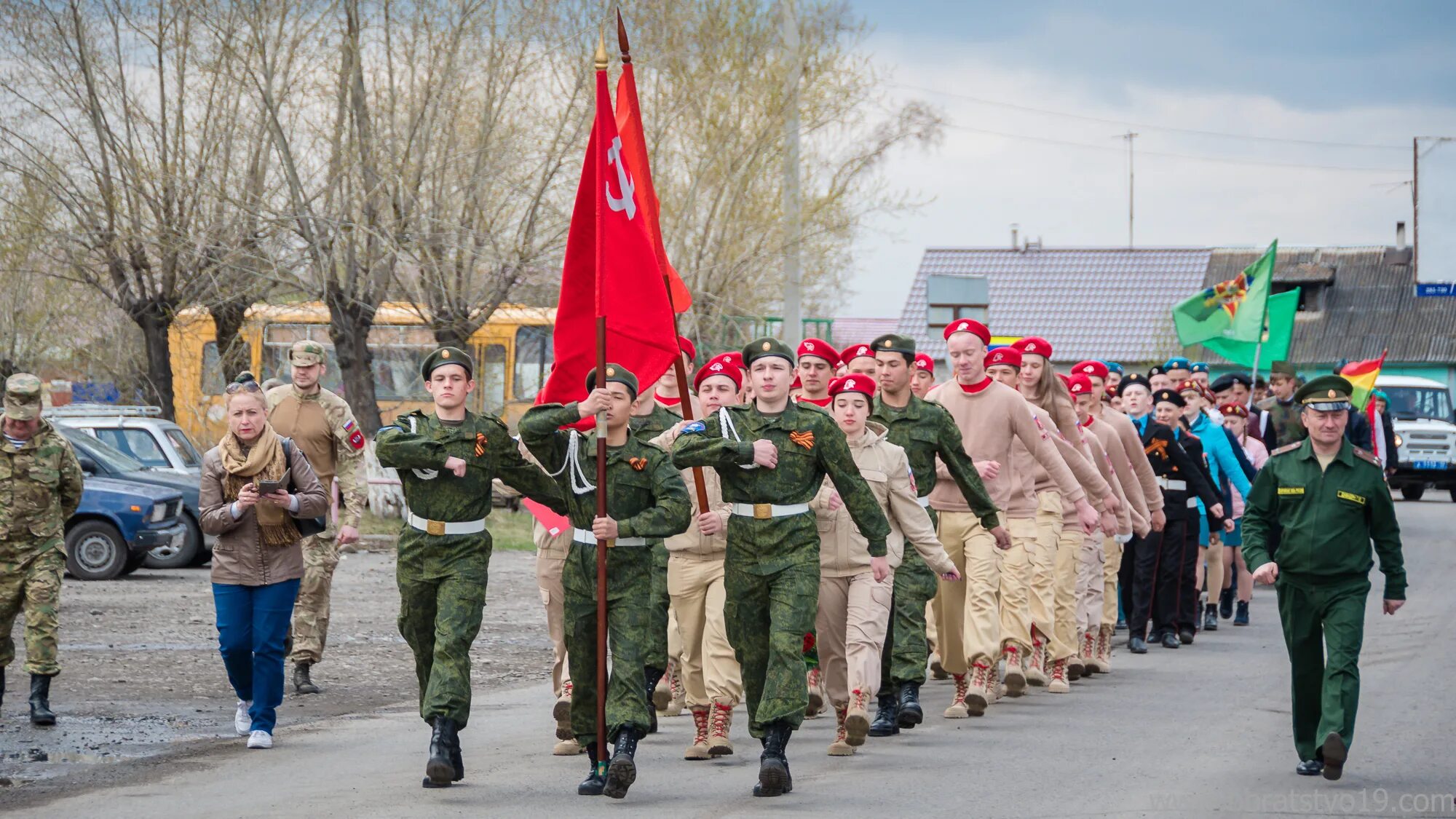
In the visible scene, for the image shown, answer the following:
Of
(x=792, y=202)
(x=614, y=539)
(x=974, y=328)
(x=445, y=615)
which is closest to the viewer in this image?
(x=614, y=539)

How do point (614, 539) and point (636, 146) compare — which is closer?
point (614, 539)

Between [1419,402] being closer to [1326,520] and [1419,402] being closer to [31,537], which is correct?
[1326,520]

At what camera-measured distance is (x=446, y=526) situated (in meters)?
7.88

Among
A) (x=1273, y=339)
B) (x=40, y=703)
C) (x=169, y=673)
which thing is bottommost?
(x=169, y=673)

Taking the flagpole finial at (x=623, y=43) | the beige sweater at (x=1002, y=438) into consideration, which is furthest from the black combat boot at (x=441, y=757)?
the beige sweater at (x=1002, y=438)

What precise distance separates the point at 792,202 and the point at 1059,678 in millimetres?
13710

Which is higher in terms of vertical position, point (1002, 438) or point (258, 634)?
point (1002, 438)

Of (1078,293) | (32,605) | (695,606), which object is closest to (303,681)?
(32,605)

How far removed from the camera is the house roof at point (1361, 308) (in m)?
54.2

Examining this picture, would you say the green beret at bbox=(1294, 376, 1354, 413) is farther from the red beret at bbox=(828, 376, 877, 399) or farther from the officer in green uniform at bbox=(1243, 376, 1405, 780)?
the red beret at bbox=(828, 376, 877, 399)

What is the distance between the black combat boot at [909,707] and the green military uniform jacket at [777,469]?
170cm

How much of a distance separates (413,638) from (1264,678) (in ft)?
20.5

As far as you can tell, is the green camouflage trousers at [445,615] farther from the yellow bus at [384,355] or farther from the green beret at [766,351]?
A: the yellow bus at [384,355]

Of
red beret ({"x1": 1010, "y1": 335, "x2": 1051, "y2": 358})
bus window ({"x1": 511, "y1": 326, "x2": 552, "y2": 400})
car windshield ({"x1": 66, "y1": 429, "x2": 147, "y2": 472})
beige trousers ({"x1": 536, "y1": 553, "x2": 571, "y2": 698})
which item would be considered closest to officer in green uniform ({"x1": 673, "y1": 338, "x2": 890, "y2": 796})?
beige trousers ({"x1": 536, "y1": 553, "x2": 571, "y2": 698})
